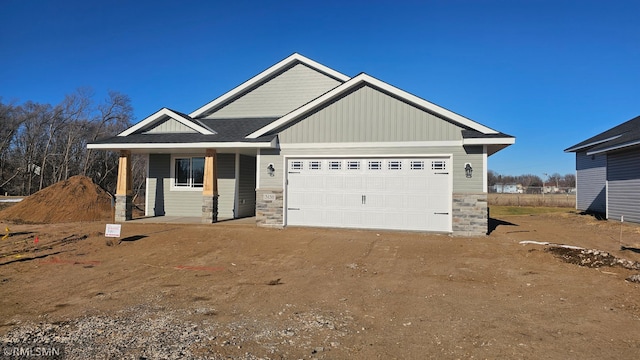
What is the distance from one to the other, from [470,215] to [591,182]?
1486 centimetres

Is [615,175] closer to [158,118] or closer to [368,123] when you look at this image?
[368,123]

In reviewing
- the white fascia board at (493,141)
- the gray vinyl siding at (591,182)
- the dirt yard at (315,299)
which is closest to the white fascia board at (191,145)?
the dirt yard at (315,299)

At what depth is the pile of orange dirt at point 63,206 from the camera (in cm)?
1691

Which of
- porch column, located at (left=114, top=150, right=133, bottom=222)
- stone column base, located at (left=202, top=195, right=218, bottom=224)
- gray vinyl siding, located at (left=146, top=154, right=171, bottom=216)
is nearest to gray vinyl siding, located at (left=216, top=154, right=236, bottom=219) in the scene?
stone column base, located at (left=202, top=195, right=218, bottom=224)

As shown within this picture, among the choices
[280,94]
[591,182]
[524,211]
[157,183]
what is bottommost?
[524,211]

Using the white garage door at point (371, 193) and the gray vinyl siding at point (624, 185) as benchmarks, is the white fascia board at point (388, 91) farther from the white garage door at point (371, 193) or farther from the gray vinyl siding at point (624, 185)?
the gray vinyl siding at point (624, 185)

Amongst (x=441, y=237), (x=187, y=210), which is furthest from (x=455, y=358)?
(x=187, y=210)

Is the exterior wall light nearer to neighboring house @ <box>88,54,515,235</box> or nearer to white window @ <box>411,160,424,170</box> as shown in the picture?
neighboring house @ <box>88,54,515,235</box>

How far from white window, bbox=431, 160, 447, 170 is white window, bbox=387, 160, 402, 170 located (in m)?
1.02

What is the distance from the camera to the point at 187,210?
53.0 feet

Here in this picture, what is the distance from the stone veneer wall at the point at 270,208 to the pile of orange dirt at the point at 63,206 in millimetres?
8009

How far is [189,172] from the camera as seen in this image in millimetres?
16141

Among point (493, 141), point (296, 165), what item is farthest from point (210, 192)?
point (493, 141)

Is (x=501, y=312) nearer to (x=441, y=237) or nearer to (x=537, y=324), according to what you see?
(x=537, y=324)
